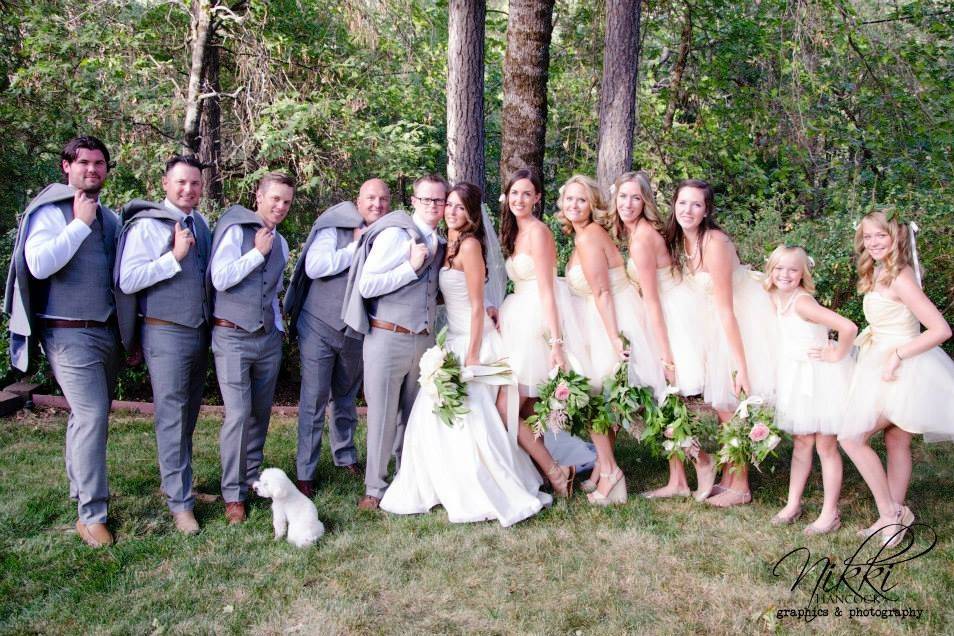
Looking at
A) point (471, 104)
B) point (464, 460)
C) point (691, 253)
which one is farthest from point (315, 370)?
point (471, 104)

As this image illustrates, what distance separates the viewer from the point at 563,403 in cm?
500

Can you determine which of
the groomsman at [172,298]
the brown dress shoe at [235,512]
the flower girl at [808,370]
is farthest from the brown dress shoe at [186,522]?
the flower girl at [808,370]

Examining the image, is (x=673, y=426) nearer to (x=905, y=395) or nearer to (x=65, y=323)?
(x=905, y=395)

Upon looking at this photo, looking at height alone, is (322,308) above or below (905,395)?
above

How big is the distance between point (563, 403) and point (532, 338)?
48 cm

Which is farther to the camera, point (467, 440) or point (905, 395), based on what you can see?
point (467, 440)

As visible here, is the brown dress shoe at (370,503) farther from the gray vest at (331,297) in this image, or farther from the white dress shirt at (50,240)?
the white dress shirt at (50,240)

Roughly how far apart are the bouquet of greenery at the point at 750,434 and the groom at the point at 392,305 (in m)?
2.00

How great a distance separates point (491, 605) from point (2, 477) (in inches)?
159

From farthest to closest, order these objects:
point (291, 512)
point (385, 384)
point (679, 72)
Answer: point (679, 72)
point (385, 384)
point (291, 512)

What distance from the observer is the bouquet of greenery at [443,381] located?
16.0 feet

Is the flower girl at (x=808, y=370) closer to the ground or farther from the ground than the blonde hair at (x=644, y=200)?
closer to the ground
